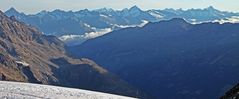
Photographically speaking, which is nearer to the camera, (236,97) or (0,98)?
(236,97)

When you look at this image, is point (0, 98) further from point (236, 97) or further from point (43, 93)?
point (236, 97)

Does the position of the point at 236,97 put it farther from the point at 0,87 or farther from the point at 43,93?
the point at 0,87

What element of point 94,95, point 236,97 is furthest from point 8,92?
point 236,97

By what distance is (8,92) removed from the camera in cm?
5159

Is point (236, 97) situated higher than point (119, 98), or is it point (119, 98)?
point (236, 97)

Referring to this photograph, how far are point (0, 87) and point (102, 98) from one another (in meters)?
11.1

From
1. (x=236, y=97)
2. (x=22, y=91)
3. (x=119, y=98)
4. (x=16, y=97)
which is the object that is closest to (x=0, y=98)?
(x=16, y=97)

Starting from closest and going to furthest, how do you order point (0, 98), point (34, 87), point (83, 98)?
point (0, 98) → point (83, 98) → point (34, 87)

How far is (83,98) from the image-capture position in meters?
52.7

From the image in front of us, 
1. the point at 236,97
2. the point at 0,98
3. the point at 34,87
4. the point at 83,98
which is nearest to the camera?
the point at 236,97

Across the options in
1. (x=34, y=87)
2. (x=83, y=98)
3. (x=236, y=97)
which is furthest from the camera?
(x=34, y=87)

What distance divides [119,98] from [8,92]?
13051mm

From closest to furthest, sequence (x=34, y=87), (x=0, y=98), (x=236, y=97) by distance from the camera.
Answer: (x=236, y=97) → (x=0, y=98) → (x=34, y=87)

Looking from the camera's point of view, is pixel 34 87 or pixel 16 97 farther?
pixel 34 87
